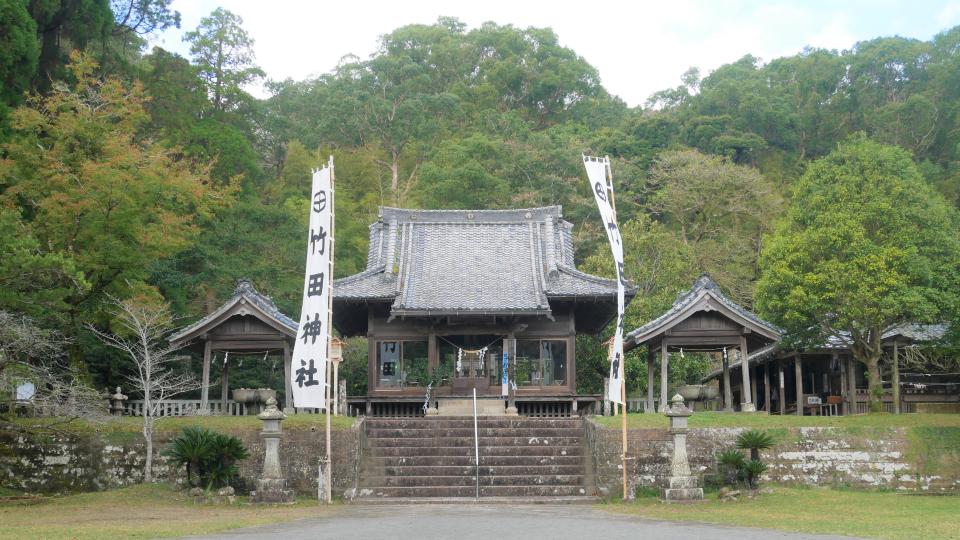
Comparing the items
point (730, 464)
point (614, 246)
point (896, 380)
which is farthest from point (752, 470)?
point (896, 380)

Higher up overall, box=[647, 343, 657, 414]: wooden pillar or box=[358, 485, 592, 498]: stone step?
box=[647, 343, 657, 414]: wooden pillar

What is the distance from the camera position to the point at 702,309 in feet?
88.2

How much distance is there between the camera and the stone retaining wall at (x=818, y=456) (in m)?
22.0

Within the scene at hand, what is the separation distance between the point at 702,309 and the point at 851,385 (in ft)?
26.3

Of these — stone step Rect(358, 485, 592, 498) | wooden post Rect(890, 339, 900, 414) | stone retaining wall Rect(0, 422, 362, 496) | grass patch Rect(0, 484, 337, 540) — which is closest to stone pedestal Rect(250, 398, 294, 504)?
grass patch Rect(0, 484, 337, 540)

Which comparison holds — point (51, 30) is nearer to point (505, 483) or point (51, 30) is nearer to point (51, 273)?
point (51, 273)

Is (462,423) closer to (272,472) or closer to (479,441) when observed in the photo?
(479,441)

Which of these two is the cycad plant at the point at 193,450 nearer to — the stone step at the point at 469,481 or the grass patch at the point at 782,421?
the stone step at the point at 469,481

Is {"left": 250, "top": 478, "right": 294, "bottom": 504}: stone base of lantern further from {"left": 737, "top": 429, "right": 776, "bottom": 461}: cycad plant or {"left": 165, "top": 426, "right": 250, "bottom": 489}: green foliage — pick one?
{"left": 737, "top": 429, "right": 776, "bottom": 461}: cycad plant

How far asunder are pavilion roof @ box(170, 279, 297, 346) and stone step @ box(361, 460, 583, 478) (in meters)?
5.85

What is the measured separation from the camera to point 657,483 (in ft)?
71.7

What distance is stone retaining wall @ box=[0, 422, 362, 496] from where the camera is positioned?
22.1 meters

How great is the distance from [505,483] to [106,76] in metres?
24.5

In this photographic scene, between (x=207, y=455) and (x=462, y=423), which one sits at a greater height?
(x=462, y=423)
